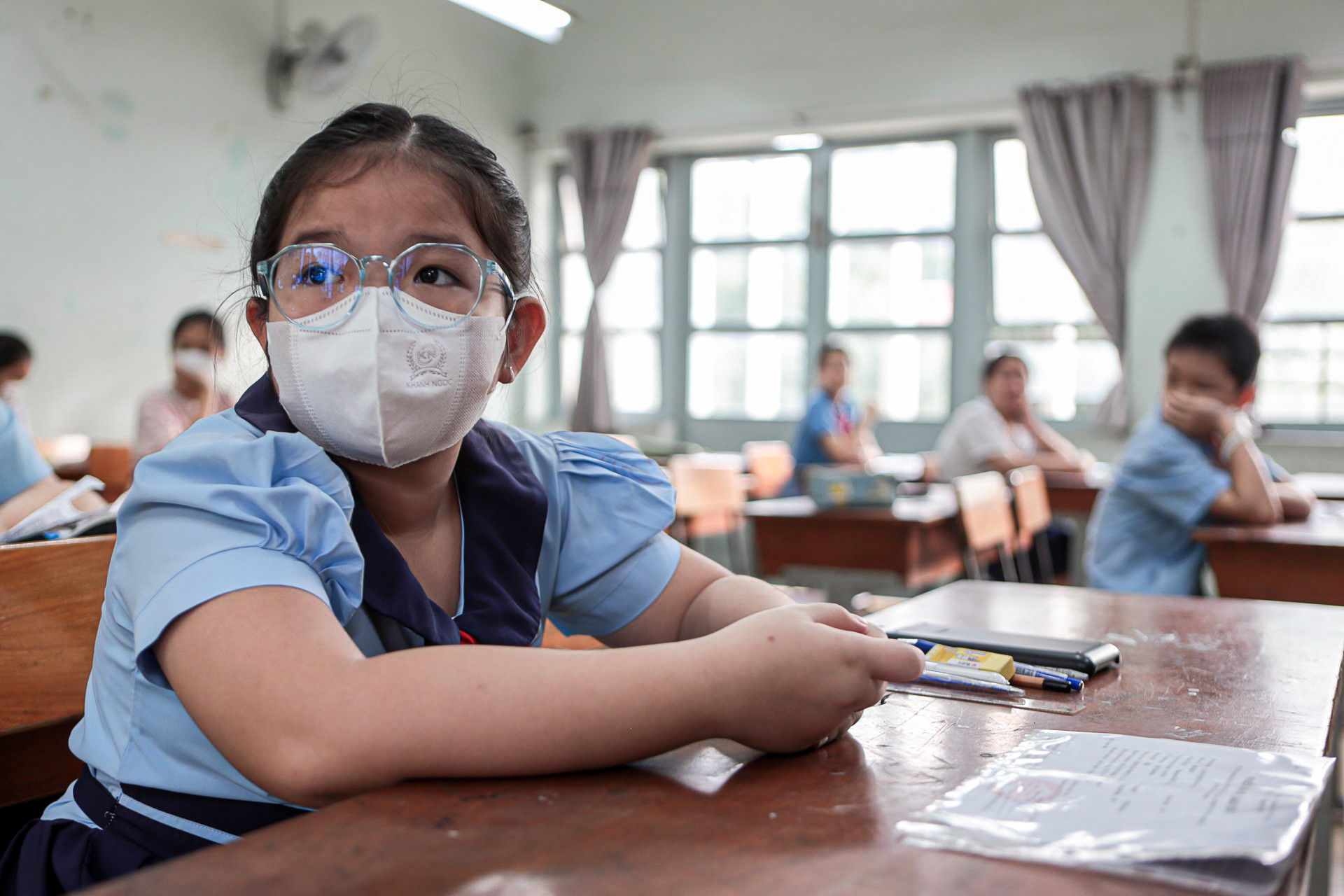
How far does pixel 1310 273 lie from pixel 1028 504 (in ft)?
12.0

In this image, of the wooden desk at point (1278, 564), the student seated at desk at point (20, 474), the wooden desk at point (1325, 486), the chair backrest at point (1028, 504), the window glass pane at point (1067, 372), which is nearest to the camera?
the student seated at desk at point (20, 474)

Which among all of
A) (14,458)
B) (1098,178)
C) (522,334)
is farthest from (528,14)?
(522,334)

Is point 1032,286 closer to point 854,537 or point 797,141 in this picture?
point 797,141

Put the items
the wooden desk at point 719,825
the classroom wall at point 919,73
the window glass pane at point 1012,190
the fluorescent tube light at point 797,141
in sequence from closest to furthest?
the wooden desk at point 719,825, the classroom wall at point 919,73, the window glass pane at point 1012,190, the fluorescent tube light at point 797,141

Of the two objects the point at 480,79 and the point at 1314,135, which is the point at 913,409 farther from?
the point at 480,79

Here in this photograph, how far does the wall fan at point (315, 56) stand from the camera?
545 centimetres

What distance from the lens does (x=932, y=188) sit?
6.58 m

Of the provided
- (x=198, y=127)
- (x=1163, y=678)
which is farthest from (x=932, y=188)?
(x=1163, y=678)

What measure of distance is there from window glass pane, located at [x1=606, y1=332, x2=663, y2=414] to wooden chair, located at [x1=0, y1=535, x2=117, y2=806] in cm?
633

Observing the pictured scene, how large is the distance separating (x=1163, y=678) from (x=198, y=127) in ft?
Result: 18.0

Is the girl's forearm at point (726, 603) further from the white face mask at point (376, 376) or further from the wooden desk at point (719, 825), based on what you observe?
the white face mask at point (376, 376)

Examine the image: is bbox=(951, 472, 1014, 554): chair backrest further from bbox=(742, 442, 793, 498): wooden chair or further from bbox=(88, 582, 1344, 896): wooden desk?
bbox=(742, 442, 793, 498): wooden chair

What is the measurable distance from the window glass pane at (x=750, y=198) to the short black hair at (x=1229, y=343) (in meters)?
4.30

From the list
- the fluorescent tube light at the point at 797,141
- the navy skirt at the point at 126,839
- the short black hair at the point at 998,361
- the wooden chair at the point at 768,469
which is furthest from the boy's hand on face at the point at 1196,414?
the fluorescent tube light at the point at 797,141
